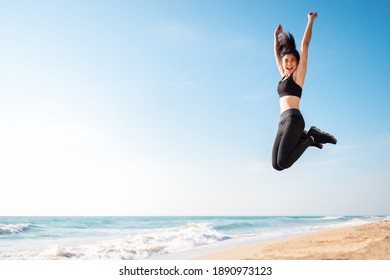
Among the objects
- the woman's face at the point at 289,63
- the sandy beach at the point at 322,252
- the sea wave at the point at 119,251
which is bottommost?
the sea wave at the point at 119,251

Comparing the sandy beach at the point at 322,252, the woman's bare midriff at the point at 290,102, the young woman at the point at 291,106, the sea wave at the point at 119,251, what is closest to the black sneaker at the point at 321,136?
the young woman at the point at 291,106

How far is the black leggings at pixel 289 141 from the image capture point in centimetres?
308

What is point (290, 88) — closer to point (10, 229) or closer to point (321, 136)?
point (321, 136)

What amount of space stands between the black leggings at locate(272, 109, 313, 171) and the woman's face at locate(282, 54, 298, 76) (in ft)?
1.41

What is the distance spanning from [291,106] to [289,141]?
378mm

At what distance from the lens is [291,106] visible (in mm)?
3301

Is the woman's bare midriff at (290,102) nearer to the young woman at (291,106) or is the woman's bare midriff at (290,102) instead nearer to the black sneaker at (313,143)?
the young woman at (291,106)

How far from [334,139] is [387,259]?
172cm

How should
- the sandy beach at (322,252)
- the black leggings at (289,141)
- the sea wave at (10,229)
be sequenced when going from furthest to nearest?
the sea wave at (10,229) < the sandy beach at (322,252) < the black leggings at (289,141)

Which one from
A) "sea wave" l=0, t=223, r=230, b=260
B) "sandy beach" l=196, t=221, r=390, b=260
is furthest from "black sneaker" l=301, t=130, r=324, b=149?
"sea wave" l=0, t=223, r=230, b=260

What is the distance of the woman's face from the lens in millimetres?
3420

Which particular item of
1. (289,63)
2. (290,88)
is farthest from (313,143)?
(289,63)

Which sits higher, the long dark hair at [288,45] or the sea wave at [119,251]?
the long dark hair at [288,45]
